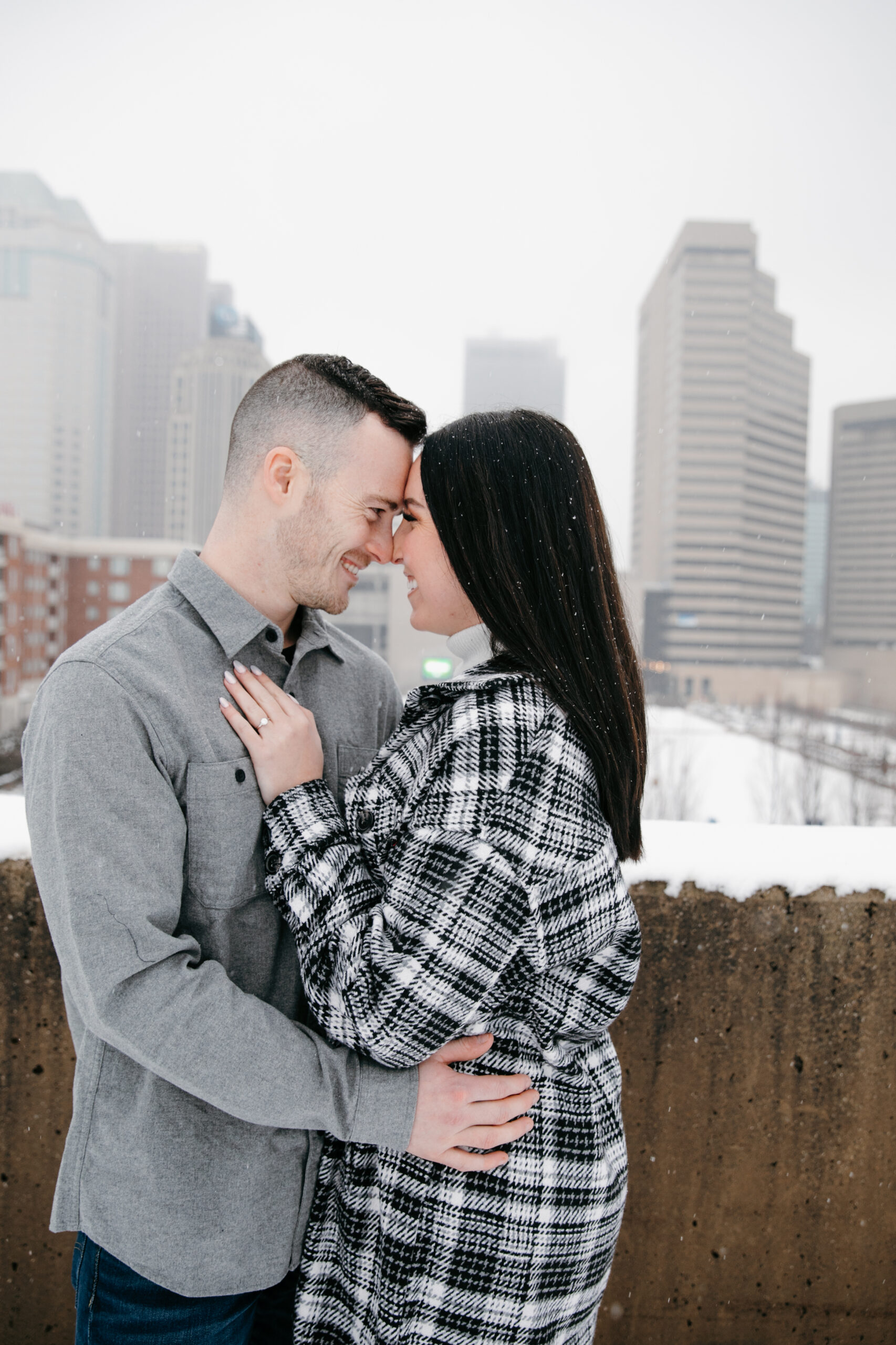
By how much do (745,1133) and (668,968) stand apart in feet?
1.43

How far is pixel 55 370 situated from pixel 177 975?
4228 inches

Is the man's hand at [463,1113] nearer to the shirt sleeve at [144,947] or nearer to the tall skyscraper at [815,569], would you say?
the shirt sleeve at [144,947]

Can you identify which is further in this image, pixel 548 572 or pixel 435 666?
pixel 435 666

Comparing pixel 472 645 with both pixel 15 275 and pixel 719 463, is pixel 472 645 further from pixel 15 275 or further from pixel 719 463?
pixel 15 275

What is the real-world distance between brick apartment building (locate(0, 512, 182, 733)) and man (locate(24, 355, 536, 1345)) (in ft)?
200

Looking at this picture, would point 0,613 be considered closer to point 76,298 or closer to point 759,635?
point 76,298

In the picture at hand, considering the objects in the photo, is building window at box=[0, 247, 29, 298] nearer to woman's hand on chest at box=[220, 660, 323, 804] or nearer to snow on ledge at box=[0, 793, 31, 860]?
snow on ledge at box=[0, 793, 31, 860]

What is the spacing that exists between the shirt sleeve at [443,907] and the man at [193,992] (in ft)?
0.34

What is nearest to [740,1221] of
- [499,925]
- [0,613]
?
[499,925]

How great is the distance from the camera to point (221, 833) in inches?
51.4

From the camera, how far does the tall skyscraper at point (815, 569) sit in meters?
84.8

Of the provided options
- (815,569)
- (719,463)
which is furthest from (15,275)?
(815,569)

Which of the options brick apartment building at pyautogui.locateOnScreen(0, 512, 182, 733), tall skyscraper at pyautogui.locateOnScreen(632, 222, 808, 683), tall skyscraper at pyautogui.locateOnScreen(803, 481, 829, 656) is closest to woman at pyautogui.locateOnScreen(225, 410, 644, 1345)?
brick apartment building at pyautogui.locateOnScreen(0, 512, 182, 733)

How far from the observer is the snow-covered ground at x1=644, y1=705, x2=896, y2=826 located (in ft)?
156
